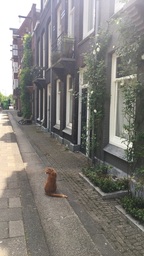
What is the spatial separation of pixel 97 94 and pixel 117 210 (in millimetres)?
2791

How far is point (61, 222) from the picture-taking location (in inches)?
148

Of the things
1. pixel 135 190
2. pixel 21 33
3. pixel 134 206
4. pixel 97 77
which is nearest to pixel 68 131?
pixel 97 77

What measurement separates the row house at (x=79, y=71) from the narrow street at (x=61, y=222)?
1308 mm

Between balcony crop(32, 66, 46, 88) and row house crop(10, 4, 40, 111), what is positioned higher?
row house crop(10, 4, 40, 111)

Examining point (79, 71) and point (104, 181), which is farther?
point (79, 71)

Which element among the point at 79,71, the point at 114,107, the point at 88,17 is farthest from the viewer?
the point at 79,71

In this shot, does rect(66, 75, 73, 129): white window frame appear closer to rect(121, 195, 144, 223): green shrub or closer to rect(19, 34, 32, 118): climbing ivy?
rect(121, 195, 144, 223): green shrub

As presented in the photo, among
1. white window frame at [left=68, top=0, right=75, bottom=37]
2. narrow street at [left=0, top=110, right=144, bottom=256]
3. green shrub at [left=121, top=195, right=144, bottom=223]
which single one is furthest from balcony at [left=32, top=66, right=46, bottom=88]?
green shrub at [left=121, top=195, right=144, bottom=223]

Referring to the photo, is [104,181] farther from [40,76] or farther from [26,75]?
[26,75]

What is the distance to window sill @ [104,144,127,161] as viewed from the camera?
5.52 meters

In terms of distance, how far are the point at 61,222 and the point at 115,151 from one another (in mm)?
2512

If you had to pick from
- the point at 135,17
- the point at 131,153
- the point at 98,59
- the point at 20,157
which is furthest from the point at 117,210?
the point at 20,157

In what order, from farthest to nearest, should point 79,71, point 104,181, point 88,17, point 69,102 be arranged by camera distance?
1. point 69,102
2. point 79,71
3. point 88,17
4. point 104,181

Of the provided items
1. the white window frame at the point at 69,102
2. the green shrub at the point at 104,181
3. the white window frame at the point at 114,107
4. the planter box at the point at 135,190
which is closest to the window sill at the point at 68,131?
the white window frame at the point at 69,102
